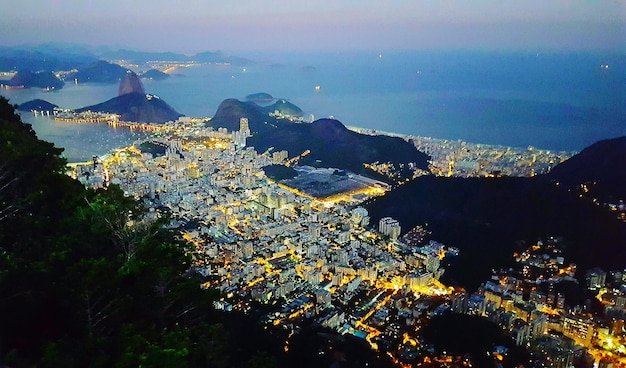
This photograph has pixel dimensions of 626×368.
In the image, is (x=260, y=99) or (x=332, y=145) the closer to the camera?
(x=332, y=145)

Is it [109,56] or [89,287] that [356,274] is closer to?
[89,287]

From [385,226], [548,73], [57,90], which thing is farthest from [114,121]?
[548,73]

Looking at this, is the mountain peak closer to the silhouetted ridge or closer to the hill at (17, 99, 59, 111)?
the hill at (17, 99, 59, 111)

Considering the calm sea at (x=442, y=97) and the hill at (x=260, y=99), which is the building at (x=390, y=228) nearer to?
the calm sea at (x=442, y=97)

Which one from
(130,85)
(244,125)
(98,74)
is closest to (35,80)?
(130,85)

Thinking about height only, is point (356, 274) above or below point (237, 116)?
below
